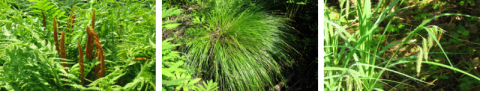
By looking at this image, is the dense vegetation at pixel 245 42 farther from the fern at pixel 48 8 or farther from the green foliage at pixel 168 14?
the fern at pixel 48 8

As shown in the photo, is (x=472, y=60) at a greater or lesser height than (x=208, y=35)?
lesser

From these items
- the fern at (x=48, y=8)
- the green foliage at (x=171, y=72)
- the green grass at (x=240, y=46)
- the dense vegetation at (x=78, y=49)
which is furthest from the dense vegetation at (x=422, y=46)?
the fern at (x=48, y=8)

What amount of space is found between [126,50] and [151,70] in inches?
4.0

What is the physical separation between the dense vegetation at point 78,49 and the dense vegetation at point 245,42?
0.84 ft

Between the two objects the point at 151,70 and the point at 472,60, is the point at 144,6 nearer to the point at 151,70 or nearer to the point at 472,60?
the point at 151,70

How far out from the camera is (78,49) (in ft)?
2.17

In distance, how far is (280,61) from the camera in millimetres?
1113

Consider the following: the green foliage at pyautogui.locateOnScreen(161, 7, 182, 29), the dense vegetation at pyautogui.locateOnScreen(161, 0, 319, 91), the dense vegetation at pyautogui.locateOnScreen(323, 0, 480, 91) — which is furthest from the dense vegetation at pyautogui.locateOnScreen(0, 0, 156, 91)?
the dense vegetation at pyautogui.locateOnScreen(323, 0, 480, 91)

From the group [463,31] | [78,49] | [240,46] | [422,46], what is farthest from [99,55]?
[463,31]

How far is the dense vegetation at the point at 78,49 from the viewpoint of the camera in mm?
542

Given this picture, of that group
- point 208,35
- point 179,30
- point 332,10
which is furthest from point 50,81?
point 332,10

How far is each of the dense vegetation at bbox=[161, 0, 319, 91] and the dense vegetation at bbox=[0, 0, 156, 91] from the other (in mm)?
255

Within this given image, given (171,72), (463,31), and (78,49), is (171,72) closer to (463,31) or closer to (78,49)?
(78,49)

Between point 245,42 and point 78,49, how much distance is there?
0.63 m
